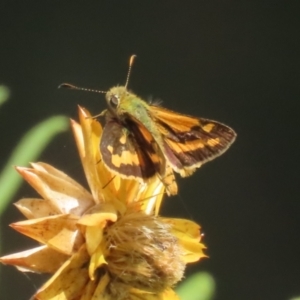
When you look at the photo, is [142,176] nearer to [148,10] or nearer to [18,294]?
[18,294]

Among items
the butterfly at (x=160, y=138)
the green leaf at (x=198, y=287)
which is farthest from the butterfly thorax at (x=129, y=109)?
the green leaf at (x=198, y=287)

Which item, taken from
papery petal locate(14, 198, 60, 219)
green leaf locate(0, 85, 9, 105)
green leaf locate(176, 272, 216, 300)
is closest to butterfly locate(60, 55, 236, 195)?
papery petal locate(14, 198, 60, 219)

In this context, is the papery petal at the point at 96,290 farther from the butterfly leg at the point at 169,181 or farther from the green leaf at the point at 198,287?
the green leaf at the point at 198,287

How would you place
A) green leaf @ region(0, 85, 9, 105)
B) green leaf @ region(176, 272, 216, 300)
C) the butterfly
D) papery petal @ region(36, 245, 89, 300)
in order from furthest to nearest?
green leaf @ region(0, 85, 9, 105) → green leaf @ region(176, 272, 216, 300) → the butterfly → papery petal @ region(36, 245, 89, 300)

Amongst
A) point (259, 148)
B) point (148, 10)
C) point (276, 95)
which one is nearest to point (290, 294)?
point (259, 148)

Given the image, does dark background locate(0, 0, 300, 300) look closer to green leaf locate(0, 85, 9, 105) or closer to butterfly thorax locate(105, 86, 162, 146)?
green leaf locate(0, 85, 9, 105)

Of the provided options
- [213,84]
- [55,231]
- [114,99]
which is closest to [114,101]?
[114,99]

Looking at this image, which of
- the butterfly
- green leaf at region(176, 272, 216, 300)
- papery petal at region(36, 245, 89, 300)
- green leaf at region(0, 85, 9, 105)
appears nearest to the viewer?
papery petal at region(36, 245, 89, 300)

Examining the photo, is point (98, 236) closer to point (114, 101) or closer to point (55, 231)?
point (55, 231)
